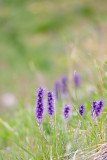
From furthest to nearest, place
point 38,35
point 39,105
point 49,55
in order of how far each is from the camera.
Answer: point 38,35 → point 49,55 → point 39,105

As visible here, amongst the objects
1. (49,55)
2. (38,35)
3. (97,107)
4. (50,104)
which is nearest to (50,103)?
(50,104)

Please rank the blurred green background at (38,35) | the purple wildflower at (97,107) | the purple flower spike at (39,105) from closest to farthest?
the purple flower spike at (39,105), the purple wildflower at (97,107), the blurred green background at (38,35)

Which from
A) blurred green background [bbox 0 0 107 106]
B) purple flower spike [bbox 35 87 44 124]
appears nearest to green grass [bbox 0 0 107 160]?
blurred green background [bbox 0 0 107 106]

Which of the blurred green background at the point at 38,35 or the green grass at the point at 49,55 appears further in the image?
the blurred green background at the point at 38,35

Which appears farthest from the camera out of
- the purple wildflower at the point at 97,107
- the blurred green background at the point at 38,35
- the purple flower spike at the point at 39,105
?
the blurred green background at the point at 38,35

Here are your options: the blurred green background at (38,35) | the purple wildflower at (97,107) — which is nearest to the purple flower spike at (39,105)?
the purple wildflower at (97,107)

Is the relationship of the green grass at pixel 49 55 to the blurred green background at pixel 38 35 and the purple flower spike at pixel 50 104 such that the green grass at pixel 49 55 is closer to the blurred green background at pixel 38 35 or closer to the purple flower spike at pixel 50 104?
the blurred green background at pixel 38 35

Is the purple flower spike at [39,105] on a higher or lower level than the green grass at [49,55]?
lower

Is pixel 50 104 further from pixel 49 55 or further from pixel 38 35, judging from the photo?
pixel 38 35

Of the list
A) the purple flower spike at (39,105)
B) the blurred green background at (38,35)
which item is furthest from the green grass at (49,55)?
the purple flower spike at (39,105)
